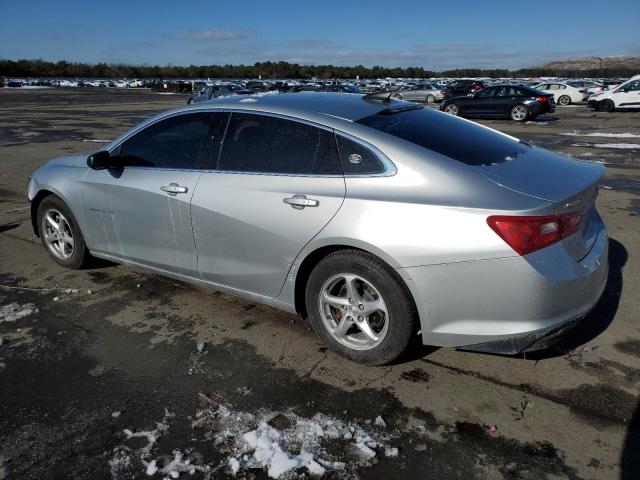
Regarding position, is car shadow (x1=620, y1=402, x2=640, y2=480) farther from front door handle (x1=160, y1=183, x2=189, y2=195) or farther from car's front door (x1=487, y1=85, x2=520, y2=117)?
car's front door (x1=487, y1=85, x2=520, y2=117)

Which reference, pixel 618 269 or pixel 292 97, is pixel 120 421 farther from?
pixel 618 269

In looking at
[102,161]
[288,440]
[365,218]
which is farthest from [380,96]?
[288,440]

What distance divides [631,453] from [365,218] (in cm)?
172

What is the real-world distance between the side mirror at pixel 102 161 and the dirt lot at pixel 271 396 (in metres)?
1.07

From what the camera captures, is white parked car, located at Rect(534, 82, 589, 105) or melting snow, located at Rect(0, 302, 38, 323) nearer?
melting snow, located at Rect(0, 302, 38, 323)

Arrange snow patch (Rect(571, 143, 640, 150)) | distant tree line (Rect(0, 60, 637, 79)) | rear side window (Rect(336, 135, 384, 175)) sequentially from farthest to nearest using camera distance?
distant tree line (Rect(0, 60, 637, 79)) → snow patch (Rect(571, 143, 640, 150)) → rear side window (Rect(336, 135, 384, 175))

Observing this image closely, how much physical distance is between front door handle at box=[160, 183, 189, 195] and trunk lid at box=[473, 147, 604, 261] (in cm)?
202

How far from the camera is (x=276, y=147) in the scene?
11.3ft

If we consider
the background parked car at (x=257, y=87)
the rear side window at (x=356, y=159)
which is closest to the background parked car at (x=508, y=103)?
the background parked car at (x=257, y=87)

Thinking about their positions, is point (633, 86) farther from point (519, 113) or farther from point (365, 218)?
point (365, 218)

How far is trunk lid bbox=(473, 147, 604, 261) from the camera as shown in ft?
9.29

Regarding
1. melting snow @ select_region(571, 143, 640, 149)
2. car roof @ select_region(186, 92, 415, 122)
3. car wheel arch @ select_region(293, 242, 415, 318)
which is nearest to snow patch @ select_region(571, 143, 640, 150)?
melting snow @ select_region(571, 143, 640, 149)

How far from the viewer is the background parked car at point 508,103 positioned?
22266 mm

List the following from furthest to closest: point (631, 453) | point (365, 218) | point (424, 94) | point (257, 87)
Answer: point (257, 87), point (424, 94), point (365, 218), point (631, 453)
